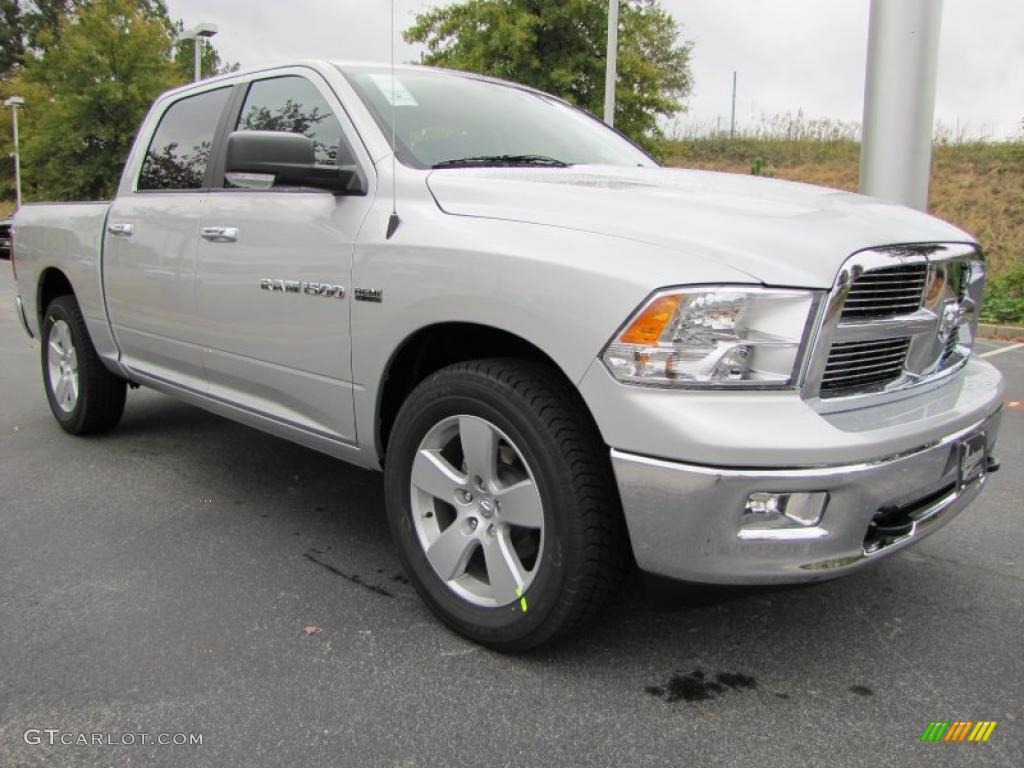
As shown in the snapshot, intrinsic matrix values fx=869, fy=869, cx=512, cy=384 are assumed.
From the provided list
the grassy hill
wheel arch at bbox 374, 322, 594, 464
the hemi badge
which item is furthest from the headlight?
the grassy hill

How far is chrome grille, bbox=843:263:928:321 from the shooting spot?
2.18 meters

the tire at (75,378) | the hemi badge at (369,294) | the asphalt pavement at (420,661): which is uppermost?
the hemi badge at (369,294)

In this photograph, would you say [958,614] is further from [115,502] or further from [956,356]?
[115,502]

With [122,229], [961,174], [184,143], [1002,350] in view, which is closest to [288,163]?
A: [184,143]

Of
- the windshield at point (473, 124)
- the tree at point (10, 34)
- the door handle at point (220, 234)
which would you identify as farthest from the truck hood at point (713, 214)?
the tree at point (10, 34)

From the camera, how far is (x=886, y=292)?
2285mm

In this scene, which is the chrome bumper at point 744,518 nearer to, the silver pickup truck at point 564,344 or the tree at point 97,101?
the silver pickup truck at point 564,344

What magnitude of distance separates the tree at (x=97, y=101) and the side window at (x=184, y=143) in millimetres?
28264

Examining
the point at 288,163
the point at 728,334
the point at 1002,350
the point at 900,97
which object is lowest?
the point at 1002,350

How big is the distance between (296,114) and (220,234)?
22.2 inches

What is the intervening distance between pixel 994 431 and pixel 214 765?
2388 mm

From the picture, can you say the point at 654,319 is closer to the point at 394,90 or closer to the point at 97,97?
the point at 394,90

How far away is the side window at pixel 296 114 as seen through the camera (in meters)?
3.18

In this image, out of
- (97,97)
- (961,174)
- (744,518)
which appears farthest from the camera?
(97,97)
